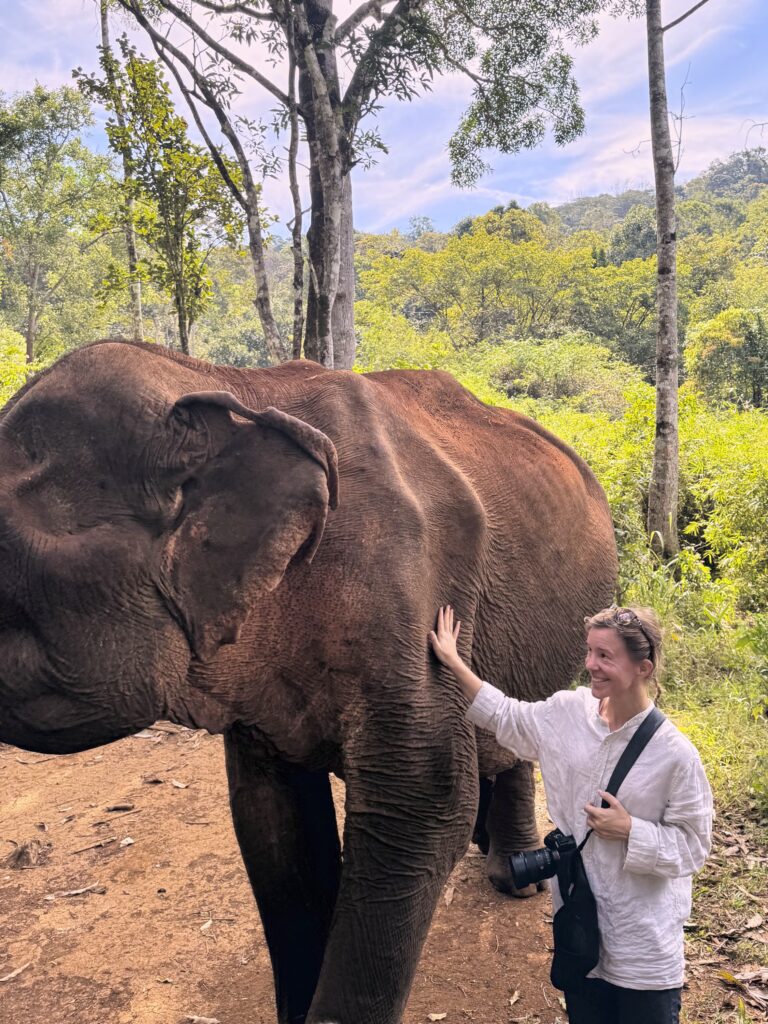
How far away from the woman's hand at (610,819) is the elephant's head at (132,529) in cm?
86

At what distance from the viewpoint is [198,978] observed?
11.3 feet

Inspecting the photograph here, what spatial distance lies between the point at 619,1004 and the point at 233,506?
1.46 meters

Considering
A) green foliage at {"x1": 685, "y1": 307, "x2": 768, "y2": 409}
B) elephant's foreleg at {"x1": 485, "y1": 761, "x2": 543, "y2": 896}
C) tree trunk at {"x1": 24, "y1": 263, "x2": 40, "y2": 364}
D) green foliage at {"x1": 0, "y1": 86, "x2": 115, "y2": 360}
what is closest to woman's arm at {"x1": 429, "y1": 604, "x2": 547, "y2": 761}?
elephant's foreleg at {"x1": 485, "y1": 761, "x2": 543, "y2": 896}

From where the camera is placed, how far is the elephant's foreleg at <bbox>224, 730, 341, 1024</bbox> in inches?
109

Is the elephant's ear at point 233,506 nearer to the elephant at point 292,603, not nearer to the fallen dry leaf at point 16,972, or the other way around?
the elephant at point 292,603

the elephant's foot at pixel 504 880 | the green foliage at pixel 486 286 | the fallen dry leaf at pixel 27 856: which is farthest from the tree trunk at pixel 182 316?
the green foliage at pixel 486 286

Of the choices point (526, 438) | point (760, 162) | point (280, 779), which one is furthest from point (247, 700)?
point (760, 162)

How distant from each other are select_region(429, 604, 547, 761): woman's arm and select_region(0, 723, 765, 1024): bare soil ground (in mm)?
1410

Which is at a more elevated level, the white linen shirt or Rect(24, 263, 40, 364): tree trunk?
Rect(24, 263, 40, 364): tree trunk

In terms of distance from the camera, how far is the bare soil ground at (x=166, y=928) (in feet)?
10.6

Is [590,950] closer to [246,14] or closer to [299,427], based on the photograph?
[299,427]

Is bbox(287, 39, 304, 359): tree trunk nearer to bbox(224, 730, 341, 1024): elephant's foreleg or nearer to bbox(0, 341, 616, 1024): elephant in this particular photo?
bbox(0, 341, 616, 1024): elephant

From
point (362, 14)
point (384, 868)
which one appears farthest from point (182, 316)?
point (384, 868)

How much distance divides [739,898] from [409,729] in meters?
2.29
